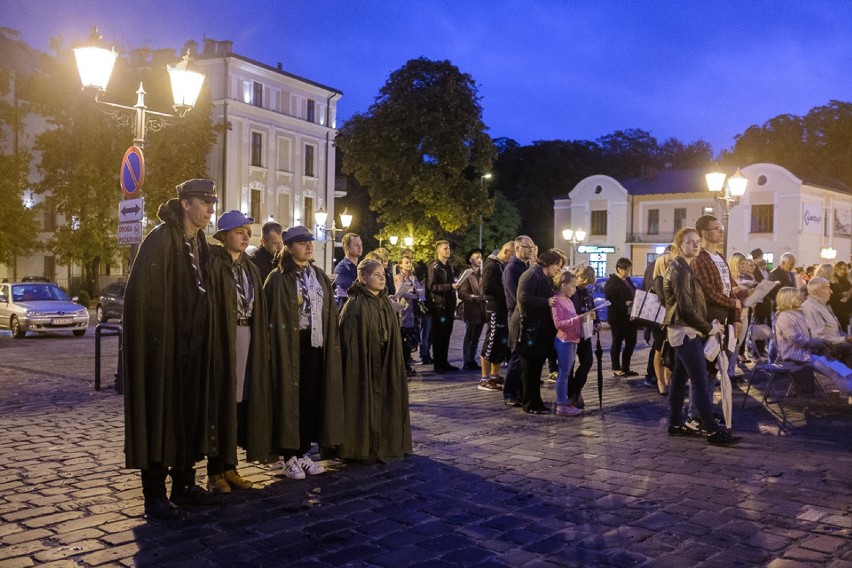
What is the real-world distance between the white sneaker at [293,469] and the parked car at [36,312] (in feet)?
57.6

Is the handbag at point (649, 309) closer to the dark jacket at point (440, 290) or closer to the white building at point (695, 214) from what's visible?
the dark jacket at point (440, 290)

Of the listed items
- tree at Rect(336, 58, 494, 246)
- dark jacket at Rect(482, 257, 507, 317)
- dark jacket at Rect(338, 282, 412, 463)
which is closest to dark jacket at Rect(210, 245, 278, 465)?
dark jacket at Rect(338, 282, 412, 463)

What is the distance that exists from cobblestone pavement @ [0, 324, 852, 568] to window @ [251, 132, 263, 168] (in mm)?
41793

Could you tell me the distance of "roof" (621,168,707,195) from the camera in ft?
195

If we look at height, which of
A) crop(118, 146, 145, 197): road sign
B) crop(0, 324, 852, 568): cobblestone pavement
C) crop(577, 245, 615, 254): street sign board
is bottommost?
crop(0, 324, 852, 568): cobblestone pavement

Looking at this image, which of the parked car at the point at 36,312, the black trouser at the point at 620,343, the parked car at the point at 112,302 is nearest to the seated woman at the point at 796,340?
the black trouser at the point at 620,343

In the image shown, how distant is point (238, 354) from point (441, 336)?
8186 millimetres

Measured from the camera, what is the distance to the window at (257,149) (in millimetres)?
49719

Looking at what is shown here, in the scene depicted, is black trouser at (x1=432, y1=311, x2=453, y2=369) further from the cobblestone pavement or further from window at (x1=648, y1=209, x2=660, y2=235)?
window at (x1=648, y1=209, x2=660, y2=235)

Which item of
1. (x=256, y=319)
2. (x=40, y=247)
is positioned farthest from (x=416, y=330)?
(x=40, y=247)

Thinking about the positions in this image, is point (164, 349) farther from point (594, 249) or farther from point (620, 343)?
point (594, 249)

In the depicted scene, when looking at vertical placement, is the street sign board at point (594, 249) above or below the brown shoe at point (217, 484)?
above

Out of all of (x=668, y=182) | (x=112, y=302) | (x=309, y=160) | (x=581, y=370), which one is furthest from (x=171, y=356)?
(x=668, y=182)

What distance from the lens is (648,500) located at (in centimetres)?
596
